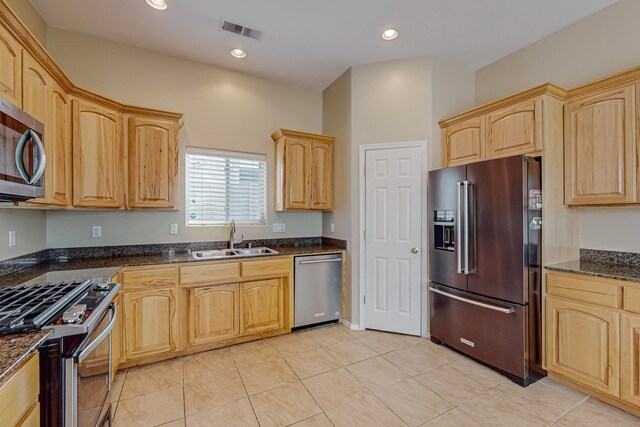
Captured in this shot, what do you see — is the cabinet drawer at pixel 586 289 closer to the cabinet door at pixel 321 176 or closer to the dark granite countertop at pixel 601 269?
the dark granite countertop at pixel 601 269

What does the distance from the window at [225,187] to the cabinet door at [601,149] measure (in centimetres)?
313

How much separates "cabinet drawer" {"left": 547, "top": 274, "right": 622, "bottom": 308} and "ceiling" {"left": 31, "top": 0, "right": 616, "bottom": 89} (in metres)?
2.27

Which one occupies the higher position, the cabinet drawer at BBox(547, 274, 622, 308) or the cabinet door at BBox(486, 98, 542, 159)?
the cabinet door at BBox(486, 98, 542, 159)

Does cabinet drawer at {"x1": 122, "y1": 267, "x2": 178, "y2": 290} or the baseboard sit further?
the baseboard

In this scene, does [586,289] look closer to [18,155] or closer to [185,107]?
[18,155]

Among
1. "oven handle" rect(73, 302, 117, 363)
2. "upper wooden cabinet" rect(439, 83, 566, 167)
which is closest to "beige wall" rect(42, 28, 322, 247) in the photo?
→ "oven handle" rect(73, 302, 117, 363)

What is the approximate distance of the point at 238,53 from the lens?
3.15 metres

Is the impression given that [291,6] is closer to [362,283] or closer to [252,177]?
[252,177]

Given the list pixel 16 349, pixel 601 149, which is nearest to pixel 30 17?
pixel 16 349

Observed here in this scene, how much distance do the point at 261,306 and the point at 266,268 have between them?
0.40 m

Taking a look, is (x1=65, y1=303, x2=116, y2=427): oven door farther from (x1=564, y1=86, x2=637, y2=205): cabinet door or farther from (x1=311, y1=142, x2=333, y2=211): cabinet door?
(x1=564, y1=86, x2=637, y2=205): cabinet door

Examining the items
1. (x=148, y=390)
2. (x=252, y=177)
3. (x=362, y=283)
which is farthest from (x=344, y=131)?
(x=148, y=390)

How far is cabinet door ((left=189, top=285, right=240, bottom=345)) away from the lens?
272 cm

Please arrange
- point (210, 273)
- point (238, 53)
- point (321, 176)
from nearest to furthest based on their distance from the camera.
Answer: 1. point (210, 273)
2. point (238, 53)
3. point (321, 176)
